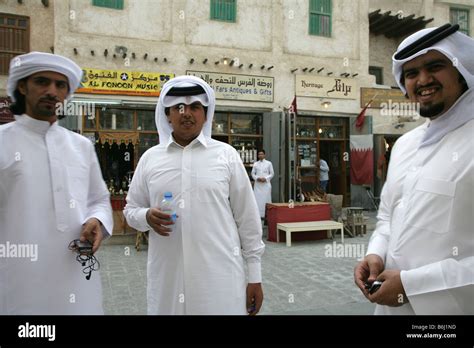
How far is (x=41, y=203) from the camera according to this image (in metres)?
2.08

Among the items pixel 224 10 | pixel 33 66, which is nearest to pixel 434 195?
pixel 33 66

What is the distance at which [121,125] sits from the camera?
10508 mm

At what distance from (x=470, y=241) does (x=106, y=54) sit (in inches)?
402

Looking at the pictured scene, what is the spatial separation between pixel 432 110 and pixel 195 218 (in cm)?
142

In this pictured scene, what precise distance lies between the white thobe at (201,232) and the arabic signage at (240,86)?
8.81 m

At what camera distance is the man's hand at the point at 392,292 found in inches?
64.6

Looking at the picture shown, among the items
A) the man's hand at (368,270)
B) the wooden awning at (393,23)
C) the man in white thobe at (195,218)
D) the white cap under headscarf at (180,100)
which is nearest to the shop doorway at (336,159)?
the wooden awning at (393,23)

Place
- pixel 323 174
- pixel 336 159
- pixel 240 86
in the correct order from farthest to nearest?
1. pixel 336 159
2. pixel 323 174
3. pixel 240 86

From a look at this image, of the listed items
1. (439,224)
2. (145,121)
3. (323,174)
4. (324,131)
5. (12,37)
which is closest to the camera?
(439,224)

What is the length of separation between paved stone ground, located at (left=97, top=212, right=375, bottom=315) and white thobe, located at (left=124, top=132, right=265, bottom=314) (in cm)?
203

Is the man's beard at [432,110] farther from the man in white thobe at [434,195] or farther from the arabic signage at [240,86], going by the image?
the arabic signage at [240,86]

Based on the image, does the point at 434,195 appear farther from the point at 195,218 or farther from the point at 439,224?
the point at 195,218

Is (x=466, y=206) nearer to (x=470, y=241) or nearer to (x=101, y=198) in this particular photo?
(x=470, y=241)
